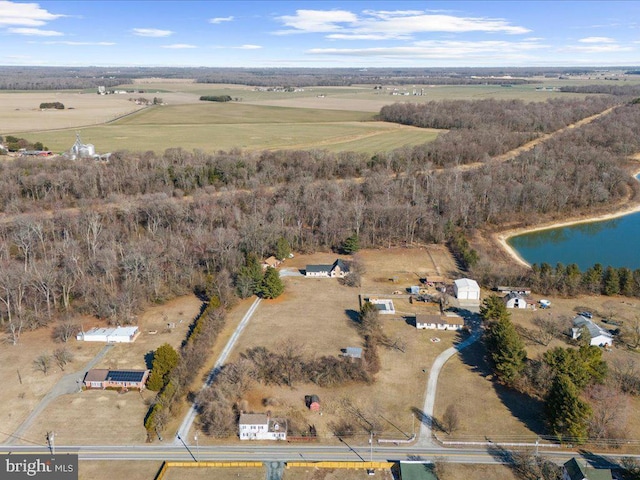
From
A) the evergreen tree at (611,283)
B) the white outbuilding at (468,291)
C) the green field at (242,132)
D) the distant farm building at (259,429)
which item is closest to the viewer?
the distant farm building at (259,429)

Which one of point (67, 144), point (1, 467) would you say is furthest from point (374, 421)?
point (67, 144)

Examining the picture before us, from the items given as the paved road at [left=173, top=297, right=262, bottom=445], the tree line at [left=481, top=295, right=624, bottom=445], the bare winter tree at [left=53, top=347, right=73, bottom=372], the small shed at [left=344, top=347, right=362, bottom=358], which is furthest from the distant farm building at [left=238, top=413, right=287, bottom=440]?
the bare winter tree at [left=53, top=347, right=73, bottom=372]

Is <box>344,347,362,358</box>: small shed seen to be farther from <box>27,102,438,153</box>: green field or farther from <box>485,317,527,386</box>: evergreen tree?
<box>27,102,438,153</box>: green field

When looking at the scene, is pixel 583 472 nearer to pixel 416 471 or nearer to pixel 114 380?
pixel 416 471

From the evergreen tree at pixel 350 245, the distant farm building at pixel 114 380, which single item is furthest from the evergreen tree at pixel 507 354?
the distant farm building at pixel 114 380

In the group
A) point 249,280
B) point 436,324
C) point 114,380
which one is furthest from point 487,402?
point 114,380

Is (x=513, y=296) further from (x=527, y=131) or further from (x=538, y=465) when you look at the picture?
(x=527, y=131)

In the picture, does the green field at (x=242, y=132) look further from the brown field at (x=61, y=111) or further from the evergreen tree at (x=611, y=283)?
the evergreen tree at (x=611, y=283)
